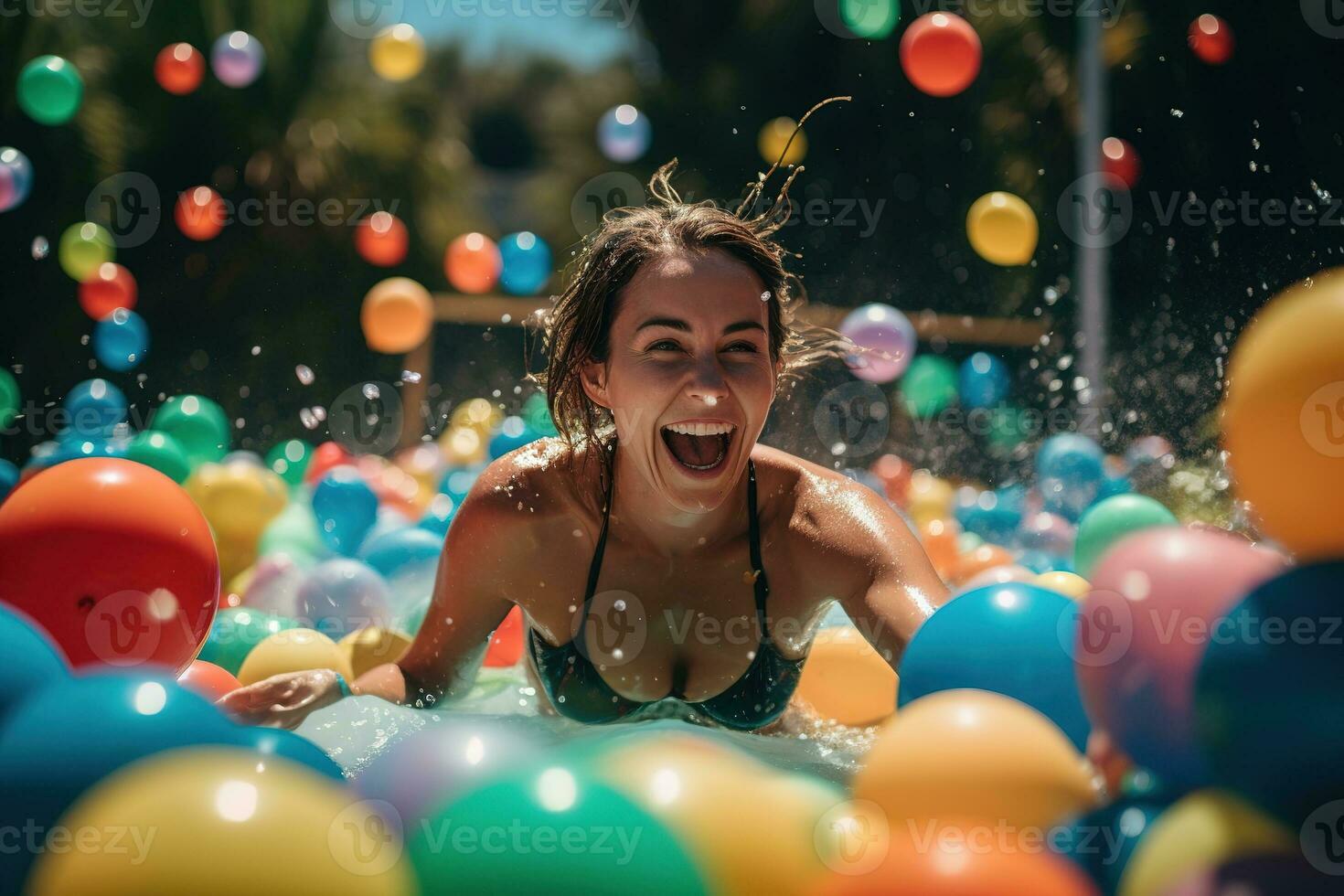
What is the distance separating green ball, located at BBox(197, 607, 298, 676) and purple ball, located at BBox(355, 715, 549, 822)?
6.18 ft

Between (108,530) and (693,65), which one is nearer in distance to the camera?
(108,530)

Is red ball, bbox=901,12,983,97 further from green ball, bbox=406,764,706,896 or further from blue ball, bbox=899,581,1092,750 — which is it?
green ball, bbox=406,764,706,896

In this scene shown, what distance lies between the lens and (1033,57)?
10.4m

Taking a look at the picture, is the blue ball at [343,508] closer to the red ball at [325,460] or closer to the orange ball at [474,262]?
the red ball at [325,460]

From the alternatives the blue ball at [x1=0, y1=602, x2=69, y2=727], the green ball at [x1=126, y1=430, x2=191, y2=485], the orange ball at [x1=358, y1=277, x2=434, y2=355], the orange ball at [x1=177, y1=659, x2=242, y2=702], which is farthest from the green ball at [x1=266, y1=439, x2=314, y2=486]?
the blue ball at [x1=0, y1=602, x2=69, y2=727]

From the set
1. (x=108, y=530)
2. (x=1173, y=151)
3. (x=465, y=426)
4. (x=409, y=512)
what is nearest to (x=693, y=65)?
(x=1173, y=151)

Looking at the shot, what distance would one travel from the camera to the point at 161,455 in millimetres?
5309

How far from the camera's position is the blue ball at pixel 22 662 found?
1807 millimetres

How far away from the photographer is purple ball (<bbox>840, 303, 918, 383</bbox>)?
613 cm

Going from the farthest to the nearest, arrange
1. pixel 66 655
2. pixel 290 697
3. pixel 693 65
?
1. pixel 693 65
2. pixel 66 655
3. pixel 290 697

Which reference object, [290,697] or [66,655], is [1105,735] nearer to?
[290,697]

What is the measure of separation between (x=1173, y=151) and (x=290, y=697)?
808cm

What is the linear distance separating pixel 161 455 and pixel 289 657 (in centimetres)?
246

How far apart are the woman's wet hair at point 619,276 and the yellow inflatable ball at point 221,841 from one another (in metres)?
1.64
